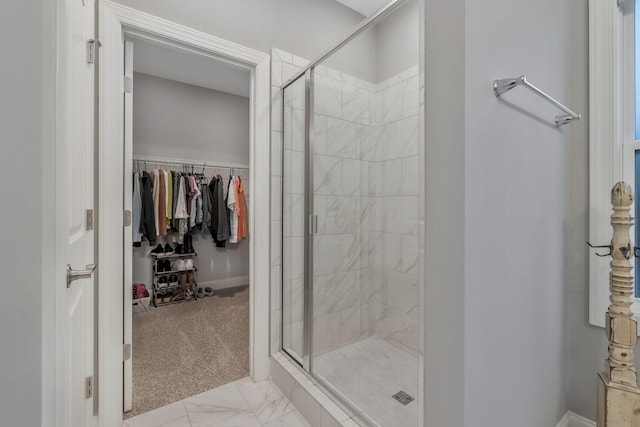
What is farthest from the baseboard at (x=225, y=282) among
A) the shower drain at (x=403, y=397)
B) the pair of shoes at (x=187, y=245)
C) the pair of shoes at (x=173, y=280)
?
the shower drain at (x=403, y=397)

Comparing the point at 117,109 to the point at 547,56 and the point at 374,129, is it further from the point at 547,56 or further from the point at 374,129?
the point at 547,56

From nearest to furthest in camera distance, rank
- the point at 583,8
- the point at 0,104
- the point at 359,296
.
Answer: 1. the point at 0,104
2. the point at 583,8
3. the point at 359,296

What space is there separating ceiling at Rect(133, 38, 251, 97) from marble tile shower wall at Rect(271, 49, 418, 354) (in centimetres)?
128

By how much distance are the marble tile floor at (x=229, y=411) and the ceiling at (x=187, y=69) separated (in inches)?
102

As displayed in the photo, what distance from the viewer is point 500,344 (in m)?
0.88

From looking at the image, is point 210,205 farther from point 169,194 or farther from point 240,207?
point 169,194

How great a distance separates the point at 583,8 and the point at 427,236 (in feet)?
→ 4.93

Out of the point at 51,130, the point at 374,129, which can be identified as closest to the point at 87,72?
the point at 51,130

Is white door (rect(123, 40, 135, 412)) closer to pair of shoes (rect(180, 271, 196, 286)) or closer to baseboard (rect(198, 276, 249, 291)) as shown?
pair of shoes (rect(180, 271, 196, 286))

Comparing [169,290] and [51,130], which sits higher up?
[51,130]

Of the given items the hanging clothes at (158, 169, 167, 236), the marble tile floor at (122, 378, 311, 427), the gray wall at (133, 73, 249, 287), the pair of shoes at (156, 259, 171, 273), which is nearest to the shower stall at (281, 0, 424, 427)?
the marble tile floor at (122, 378, 311, 427)

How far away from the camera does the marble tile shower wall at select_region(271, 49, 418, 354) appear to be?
1.87 metres

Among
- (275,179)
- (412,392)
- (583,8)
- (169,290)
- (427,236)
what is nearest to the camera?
(427,236)

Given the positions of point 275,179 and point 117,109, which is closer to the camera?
point 117,109
